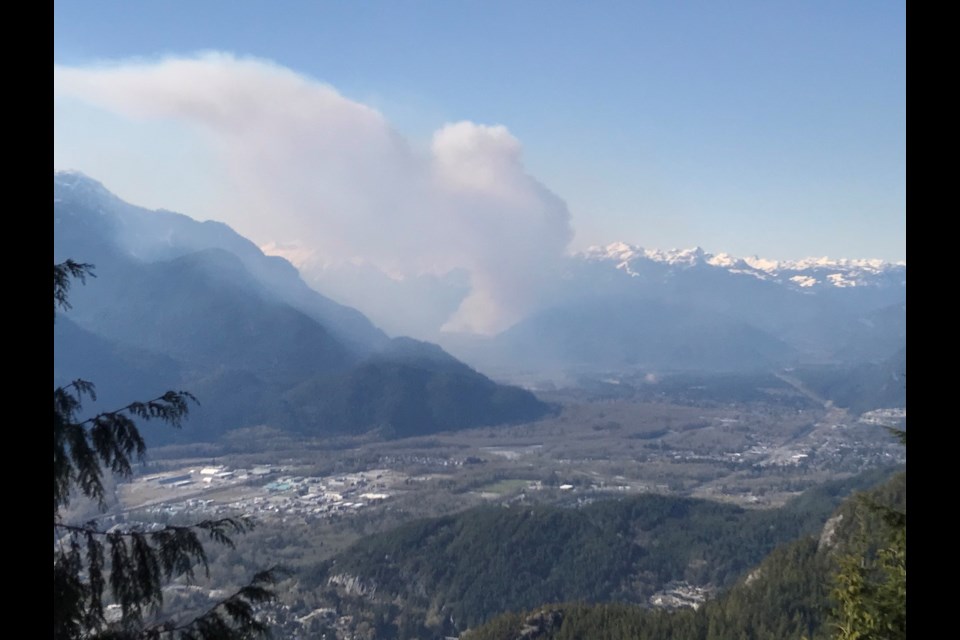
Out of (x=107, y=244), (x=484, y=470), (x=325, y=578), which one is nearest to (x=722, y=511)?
(x=484, y=470)

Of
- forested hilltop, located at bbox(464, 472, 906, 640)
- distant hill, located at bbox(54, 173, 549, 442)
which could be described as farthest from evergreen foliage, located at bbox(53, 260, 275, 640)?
distant hill, located at bbox(54, 173, 549, 442)

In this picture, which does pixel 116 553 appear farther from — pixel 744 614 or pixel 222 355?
pixel 222 355

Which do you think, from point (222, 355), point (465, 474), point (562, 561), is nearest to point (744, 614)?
point (562, 561)

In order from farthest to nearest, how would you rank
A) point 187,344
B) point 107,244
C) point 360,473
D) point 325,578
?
point 107,244, point 187,344, point 360,473, point 325,578

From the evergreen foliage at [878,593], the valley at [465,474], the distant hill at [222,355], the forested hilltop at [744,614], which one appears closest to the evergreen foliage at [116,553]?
the evergreen foliage at [878,593]
